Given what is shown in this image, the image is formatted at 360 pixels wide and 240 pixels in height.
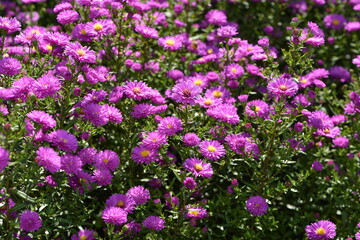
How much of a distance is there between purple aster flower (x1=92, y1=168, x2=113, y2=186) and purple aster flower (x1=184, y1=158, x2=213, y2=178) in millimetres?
477

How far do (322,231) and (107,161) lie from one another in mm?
1432

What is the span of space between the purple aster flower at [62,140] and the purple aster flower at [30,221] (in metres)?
0.40

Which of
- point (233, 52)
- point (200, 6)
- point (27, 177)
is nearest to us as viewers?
point (27, 177)

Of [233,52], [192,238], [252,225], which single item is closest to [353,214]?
[252,225]

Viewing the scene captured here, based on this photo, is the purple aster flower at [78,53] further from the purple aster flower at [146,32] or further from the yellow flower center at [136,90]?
the purple aster flower at [146,32]

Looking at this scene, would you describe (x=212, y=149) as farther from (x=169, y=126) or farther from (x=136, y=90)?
(x=136, y=90)

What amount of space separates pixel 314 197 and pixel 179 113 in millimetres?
1375

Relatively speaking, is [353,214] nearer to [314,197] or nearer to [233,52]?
[314,197]

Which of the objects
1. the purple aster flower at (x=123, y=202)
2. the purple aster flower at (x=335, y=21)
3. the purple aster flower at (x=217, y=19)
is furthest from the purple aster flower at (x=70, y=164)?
the purple aster flower at (x=335, y=21)

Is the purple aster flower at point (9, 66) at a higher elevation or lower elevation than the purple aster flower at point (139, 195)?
higher

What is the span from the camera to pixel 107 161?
9.88 ft

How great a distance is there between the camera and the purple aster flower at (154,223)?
284cm

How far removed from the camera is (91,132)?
306cm

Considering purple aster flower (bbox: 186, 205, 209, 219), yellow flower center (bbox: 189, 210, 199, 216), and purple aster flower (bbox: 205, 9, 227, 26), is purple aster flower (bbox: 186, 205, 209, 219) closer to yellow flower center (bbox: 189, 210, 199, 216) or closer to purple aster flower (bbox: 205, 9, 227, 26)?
yellow flower center (bbox: 189, 210, 199, 216)
